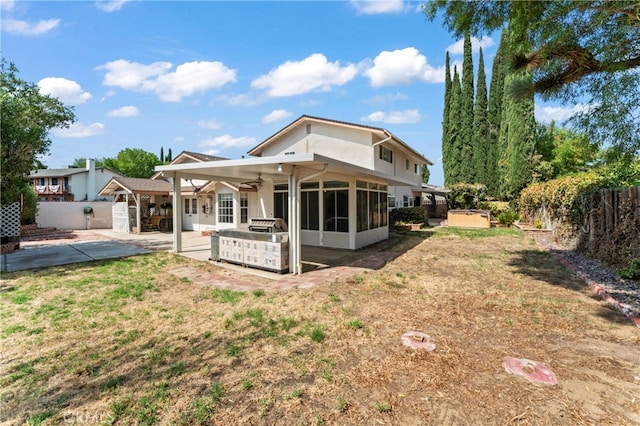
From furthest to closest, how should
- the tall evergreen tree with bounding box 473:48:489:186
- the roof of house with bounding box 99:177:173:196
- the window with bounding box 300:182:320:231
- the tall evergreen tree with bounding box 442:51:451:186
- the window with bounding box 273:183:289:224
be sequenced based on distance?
the tall evergreen tree with bounding box 442:51:451:186 → the tall evergreen tree with bounding box 473:48:489:186 → the roof of house with bounding box 99:177:173:196 → the window with bounding box 273:183:289:224 → the window with bounding box 300:182:320:231

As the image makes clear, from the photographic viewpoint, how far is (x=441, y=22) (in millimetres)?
6027

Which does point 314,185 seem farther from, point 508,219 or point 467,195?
point 467,195

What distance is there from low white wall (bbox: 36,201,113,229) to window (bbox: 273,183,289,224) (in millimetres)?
15272

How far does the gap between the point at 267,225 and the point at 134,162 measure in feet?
169

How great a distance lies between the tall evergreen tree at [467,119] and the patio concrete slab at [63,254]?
91.1ft

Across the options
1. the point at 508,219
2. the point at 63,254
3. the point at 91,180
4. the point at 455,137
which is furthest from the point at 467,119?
the point at 91,180

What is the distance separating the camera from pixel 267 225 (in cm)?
794

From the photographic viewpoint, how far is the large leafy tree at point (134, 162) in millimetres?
48688

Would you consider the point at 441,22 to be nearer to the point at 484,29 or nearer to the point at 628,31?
the point at 484,29

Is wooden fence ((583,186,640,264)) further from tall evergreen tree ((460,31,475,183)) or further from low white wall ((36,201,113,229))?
low white wall ((36,201,113,229))

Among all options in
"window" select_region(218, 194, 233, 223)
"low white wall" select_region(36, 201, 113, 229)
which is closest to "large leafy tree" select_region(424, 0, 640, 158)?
"window" select_region(218, 194, 233, 223)

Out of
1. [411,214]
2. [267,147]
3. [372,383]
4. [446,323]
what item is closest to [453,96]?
[411,214]

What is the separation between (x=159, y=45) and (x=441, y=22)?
8.57 meters

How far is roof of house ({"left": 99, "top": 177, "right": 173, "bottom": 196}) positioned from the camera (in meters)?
17.1
